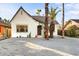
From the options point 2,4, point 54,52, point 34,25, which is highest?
point 2,4

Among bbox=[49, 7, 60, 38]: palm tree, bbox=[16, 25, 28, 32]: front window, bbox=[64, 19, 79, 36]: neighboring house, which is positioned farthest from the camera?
bbox=[16, 25, 28, 32]: front window

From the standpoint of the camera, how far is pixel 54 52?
7.86 m

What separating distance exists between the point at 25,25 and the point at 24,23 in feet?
0.71

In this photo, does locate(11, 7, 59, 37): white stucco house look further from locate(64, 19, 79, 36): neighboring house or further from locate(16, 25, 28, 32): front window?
locate(64, 19, 79, 36): neighboring house

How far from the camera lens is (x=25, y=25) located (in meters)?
13.7

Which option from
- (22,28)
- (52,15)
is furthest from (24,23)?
(52,15)

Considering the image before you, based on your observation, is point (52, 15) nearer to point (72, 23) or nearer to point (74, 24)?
point (72, 23)

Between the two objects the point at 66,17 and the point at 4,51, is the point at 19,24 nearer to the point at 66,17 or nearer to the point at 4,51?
the point at 66,17

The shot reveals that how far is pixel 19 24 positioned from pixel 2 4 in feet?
13.1

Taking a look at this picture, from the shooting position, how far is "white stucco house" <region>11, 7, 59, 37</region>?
13.3 m

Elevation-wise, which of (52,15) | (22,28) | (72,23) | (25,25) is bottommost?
(22,28)

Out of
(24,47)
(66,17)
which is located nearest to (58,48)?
(24,47)

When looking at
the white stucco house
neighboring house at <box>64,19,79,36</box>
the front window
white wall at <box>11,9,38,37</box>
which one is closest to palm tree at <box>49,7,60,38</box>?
the white stucco house

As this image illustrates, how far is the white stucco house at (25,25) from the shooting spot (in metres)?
13.3
